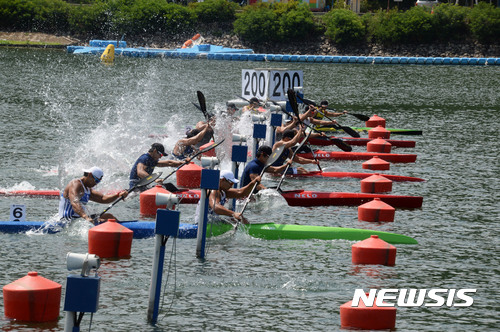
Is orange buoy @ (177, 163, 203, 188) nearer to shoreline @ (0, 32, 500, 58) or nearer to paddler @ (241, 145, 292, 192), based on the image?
paddler @ (241, 145, 292, 192)

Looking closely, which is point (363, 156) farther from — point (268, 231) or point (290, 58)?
point (290, 58)

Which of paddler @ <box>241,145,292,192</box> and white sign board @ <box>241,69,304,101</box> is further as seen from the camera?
white sign board @ <box>241,69,304,101</box>

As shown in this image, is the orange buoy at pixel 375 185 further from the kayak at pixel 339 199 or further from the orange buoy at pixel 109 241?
the orange buoy at pixel 109 241

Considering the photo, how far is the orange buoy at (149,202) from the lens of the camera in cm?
1858

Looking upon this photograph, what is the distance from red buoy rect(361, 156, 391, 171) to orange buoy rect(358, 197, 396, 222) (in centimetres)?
691

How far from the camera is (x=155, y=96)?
154 ft

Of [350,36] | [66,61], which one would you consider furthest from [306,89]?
[350,36]

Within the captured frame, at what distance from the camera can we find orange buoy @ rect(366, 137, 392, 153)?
29.2 metres

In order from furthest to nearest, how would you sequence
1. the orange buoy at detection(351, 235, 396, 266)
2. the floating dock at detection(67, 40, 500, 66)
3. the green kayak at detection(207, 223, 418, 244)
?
the floating dock at detection(67, 40, 500, 66)
the green kayak at detection(207, 223, 418, 244)
the orange buoy at detection(351, 235, 396, 266)

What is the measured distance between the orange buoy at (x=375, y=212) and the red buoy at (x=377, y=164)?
6909mm

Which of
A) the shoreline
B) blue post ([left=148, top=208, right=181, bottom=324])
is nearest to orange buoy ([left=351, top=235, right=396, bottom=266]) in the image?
blue post ([left=148, top=208, right=181, bottom=324])

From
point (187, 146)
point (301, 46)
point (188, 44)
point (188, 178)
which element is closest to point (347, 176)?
point (187, 146)

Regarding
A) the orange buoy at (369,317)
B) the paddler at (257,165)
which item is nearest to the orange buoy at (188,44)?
the paddler at (257,165)

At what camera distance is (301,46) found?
9131 centimetres
